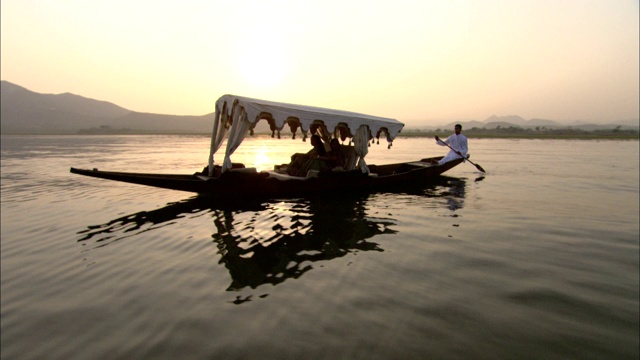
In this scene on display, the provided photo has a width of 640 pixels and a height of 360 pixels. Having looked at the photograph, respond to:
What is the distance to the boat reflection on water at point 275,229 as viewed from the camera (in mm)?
6105

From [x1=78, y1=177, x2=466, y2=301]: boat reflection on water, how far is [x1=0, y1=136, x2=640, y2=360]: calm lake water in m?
0.05

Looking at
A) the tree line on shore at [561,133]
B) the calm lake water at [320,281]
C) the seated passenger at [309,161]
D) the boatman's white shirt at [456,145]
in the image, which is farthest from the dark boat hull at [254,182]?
the tree line on shore at [561,133]

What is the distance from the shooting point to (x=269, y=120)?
38.0 ft

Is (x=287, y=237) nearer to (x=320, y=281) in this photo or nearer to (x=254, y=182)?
(x=320, y=281)

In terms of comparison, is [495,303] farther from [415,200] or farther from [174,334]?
[415,200]

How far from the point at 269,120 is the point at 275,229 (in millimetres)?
4714

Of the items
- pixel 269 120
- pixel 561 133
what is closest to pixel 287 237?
pixel 269 120

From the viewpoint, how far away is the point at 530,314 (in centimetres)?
434

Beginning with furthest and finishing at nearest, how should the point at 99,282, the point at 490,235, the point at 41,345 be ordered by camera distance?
the point at 490,235
the point at 99,282
the point at 41,345

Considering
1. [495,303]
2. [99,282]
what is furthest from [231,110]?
[495,303]

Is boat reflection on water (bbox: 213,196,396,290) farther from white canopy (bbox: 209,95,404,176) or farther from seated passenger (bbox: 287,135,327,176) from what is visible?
white canopy (bbox: 209,95,404,176)

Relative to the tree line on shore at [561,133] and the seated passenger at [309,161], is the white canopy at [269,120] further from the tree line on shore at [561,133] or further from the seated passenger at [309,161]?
the tree line on shore at [561,133]

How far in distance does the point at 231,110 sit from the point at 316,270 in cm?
655

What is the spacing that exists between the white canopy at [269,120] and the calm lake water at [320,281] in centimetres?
227
